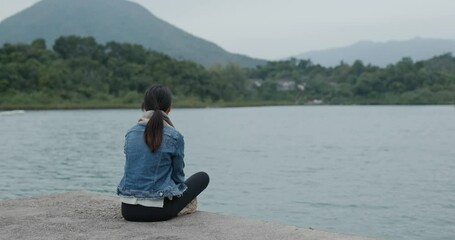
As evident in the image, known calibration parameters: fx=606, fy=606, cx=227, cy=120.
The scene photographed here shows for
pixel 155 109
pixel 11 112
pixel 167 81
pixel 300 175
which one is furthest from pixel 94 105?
pixel 155 109

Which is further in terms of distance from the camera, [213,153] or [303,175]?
[213,153]

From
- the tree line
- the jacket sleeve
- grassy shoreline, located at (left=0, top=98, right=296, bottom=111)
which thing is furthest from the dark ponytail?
grassy shoreline, located at (left=0, top=98, right=296, bottom=111)

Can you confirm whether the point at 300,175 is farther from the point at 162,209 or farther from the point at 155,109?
the point at 155,109

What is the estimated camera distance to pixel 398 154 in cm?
3041

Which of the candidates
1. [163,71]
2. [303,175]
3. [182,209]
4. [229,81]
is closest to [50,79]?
[163,71]

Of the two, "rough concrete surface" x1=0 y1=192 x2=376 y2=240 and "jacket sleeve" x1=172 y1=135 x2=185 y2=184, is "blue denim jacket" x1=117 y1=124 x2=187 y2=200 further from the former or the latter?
"rough concrete surface" x1=0 y1=192 x2=376 y2=240

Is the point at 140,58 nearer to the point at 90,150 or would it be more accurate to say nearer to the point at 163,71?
the point at 163,71

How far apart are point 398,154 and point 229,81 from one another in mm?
79806

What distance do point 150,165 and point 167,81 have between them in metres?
86.6

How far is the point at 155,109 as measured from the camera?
17.7 feet

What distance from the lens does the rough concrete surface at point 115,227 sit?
496 cm

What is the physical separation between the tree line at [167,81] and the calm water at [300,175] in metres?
39.8

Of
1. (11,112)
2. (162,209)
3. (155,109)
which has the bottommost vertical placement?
(11,112)

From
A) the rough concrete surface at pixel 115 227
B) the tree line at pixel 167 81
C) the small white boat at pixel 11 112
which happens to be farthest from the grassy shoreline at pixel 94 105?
the rough concrete surface at pixel 115 227
